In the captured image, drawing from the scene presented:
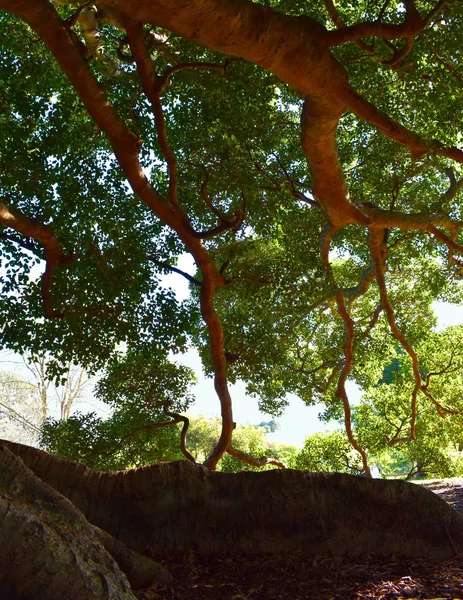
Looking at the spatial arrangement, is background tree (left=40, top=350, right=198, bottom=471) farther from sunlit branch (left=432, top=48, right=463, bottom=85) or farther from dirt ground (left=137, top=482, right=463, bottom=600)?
sunlit branch (left=432, top=48, right=463, bottom=85)

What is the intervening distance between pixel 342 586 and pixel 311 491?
2.75 ft

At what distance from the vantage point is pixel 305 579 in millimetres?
3652

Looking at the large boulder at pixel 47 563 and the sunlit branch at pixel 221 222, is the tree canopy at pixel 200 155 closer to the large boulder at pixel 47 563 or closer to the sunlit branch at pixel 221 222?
the sunlit branch at pixel 221 222

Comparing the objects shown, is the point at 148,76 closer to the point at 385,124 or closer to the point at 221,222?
the point at 221,222

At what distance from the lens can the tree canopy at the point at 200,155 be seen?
518 centimetres

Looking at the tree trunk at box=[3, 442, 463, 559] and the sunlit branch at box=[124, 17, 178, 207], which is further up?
the sunlit branch at box=[124, 17, 178, 207]

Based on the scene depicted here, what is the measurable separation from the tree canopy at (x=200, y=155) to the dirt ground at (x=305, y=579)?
3.53 meters

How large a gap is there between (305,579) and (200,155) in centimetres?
517

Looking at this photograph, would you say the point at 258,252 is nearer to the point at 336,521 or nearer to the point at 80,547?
the point at 336,521

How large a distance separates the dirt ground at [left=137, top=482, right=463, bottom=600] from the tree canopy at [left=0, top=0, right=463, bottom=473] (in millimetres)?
3527

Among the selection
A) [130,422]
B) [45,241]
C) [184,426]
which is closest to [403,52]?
[45,241]

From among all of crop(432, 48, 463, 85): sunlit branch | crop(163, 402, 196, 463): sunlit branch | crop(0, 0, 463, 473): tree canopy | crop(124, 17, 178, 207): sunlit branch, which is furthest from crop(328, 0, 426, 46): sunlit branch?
crop(163, 402, 196, 463): sunlit branch

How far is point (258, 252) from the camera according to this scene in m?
9.72

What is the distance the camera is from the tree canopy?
17.0 feet
